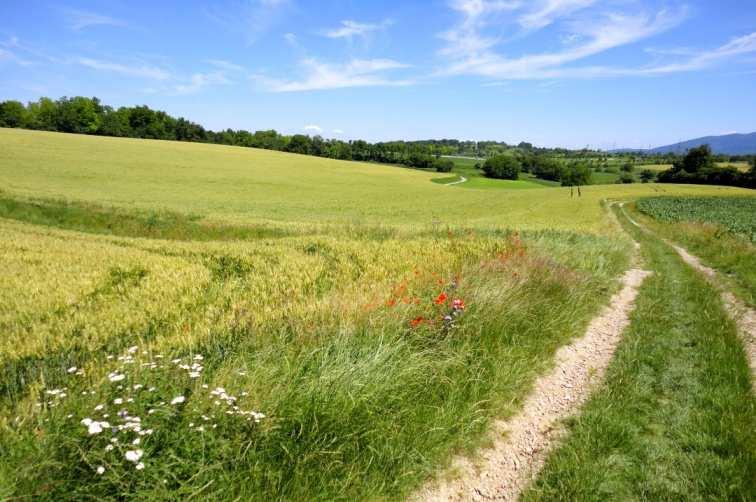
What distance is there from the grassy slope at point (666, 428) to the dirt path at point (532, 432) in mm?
168

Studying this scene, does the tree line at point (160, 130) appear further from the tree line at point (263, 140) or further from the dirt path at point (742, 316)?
the dirt path at point (742, 316)

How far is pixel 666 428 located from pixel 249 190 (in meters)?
46.5

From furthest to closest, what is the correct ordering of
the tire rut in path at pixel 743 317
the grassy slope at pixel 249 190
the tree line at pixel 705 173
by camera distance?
the tree line at pixel 705 173
the grassy slope at pixel 249 190
the tire rut in path at pixel 743 317

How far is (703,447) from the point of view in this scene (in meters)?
3.73

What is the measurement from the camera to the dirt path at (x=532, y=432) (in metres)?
3.33

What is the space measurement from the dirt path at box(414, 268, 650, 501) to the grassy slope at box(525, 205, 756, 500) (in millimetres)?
168

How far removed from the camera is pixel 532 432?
4074 mm

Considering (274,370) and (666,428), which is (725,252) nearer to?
(666,428)

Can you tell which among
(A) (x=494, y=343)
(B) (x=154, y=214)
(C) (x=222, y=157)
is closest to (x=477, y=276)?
(A) (x=494, y=343)

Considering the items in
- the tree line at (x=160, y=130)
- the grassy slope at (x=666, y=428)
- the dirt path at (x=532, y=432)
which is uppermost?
the tree line at (x=160, y=130)

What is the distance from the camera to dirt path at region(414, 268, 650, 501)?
333 cm

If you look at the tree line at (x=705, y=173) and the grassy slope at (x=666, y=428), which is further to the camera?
the tree line at (x=705, y=173)

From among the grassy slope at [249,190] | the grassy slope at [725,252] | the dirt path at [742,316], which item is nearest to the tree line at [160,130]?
the grassy slope at [249,190]

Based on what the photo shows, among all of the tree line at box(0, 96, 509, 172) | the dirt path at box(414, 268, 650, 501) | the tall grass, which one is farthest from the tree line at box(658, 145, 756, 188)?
the dirt path at box(414, 268, 650, 501)
